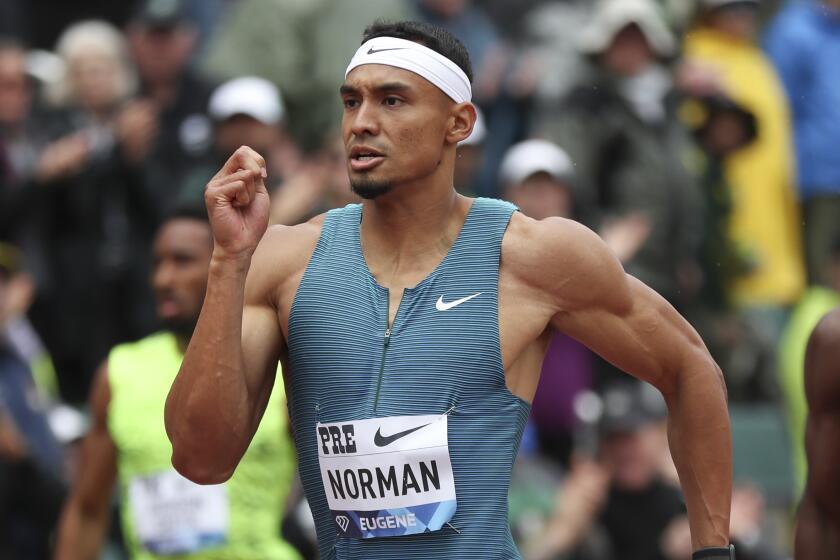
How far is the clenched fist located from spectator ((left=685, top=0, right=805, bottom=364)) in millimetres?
7660

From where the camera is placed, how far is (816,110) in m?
13.0

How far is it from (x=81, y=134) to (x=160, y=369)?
364 centimetres

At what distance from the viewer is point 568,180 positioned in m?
11.6

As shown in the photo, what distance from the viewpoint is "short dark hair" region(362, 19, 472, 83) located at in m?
6.00

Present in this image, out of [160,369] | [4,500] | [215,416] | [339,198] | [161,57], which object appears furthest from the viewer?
[161,57]

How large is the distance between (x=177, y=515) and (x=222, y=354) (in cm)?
271

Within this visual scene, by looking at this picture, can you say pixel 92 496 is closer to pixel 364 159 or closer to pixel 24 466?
pixel 24 466

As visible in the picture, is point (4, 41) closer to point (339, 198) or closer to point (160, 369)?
point (339, 198)

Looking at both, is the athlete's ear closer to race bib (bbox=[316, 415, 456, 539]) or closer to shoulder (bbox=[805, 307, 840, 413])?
race bib (bbox=[316, 415, 456, 539])

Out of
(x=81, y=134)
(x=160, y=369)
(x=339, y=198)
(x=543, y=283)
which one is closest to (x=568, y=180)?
(x=339, y=198)

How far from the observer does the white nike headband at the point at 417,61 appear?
5902 mm

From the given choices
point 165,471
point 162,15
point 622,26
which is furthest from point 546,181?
point 165,471

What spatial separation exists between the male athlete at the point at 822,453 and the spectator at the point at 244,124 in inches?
197

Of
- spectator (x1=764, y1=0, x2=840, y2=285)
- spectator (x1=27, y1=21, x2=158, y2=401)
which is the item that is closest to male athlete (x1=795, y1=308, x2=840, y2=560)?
spectator (x1=27, y1=21, x2=158, y2=401)
